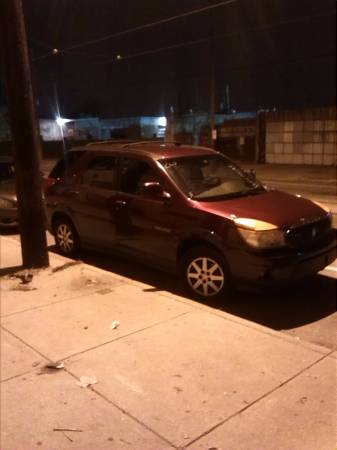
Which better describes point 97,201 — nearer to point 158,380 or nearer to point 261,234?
point 261,234

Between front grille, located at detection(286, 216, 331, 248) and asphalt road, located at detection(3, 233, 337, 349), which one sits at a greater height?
front grille, located at detection(286, 216, 331, 248)

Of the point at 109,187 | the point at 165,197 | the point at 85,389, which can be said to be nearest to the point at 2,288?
the point at 109,187

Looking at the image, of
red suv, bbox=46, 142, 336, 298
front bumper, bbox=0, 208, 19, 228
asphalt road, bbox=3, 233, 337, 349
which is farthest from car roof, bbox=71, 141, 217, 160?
front bumper, bbox=0, 208, 19, 228

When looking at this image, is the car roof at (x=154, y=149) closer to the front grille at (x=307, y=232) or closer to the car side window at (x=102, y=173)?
the car side window at (x=102, y=173)

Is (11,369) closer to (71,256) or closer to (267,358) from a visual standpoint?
(267,358)

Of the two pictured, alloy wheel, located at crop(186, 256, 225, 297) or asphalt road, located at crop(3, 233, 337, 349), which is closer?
asphalt road, located at crop(3, 233, 337, 349)

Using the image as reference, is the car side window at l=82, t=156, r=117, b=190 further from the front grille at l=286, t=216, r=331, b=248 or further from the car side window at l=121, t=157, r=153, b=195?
the front grille at l=286, t=216, r=331, b=248

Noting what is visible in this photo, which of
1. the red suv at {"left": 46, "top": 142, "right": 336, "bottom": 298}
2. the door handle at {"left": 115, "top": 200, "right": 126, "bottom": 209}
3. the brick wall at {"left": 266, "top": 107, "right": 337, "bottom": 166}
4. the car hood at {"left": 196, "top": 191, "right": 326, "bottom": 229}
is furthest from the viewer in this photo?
the brick wall at {"left": 266, "top": 107, "right": 337, "bottom": 166}

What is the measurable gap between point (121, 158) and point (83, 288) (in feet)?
5.28

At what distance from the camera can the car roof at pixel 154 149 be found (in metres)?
5.85

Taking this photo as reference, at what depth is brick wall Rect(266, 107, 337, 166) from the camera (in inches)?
776

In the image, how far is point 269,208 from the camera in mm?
5047

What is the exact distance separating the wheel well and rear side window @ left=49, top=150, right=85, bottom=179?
2335 mm

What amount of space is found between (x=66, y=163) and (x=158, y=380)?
4.34 m
